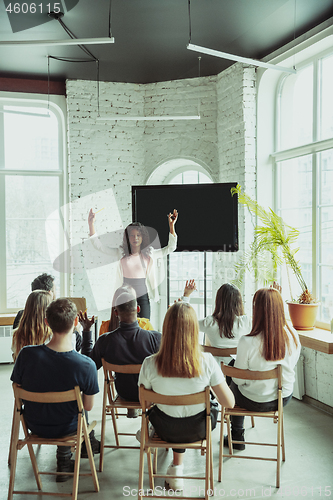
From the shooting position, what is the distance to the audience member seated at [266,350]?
2.94m

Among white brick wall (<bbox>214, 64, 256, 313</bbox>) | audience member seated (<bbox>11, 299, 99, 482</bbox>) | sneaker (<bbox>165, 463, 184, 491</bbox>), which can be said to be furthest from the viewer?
white brick wall (<bbox>214, 64, 256, 313</bbox>)

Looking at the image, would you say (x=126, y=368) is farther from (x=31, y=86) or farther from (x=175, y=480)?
(x=31, y=86)

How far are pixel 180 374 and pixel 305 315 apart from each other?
89.7 inches

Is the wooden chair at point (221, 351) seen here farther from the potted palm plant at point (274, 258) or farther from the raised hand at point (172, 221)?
the raised hand at point (172, 221)

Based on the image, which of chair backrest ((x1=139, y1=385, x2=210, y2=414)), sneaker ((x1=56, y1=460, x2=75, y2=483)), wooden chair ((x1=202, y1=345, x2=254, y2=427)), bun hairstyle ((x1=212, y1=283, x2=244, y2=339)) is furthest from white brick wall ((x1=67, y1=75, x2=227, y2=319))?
chair backrest ((x1=139, y1=385, x2=210, y2=414))

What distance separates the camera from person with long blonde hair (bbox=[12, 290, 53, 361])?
3105 mm

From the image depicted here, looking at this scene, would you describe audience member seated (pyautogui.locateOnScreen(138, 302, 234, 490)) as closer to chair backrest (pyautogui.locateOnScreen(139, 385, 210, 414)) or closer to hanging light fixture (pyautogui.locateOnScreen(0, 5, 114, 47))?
chair backrest (pyautogui.locateOnScreen(139, 385, 210, 414))

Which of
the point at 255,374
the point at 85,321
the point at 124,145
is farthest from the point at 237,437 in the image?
the point at 124,145

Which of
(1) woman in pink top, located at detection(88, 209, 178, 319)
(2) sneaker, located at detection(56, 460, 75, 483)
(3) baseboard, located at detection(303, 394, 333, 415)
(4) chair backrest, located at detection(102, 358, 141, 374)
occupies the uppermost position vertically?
(1) woman in pink top, located at detection(88, 209, 178, 319)

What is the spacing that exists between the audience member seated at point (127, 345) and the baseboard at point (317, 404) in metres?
2.10

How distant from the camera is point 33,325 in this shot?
3.12 metres

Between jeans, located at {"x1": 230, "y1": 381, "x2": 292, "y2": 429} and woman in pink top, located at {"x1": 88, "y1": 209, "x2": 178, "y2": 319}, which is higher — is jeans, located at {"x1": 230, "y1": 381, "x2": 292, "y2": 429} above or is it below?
below

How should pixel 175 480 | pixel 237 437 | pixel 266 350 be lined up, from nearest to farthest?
1. pixel 175 480
2. pixel 266 350
3. pixel 237 437

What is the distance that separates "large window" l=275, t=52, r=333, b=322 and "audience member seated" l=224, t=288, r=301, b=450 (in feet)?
5.54
